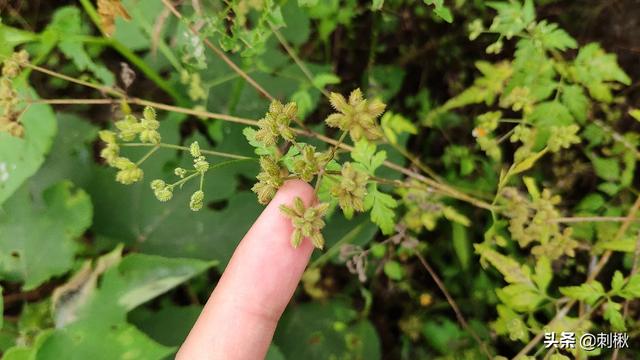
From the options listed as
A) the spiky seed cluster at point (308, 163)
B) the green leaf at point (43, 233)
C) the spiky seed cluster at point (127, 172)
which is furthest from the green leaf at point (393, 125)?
the green leaf at point (43, 233)

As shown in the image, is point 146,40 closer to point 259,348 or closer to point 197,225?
point 197,225

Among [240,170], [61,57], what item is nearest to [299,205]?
[240,170]

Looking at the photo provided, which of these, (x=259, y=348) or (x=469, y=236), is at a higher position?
(x=259, y=348)

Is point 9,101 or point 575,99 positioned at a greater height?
point 9,101

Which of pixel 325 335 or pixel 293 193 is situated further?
pixel 325 335

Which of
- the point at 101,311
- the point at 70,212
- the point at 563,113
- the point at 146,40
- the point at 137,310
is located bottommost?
the point at 137,310

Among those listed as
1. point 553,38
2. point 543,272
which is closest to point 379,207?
point 543,272

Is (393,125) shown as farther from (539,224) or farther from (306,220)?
(306,220)
